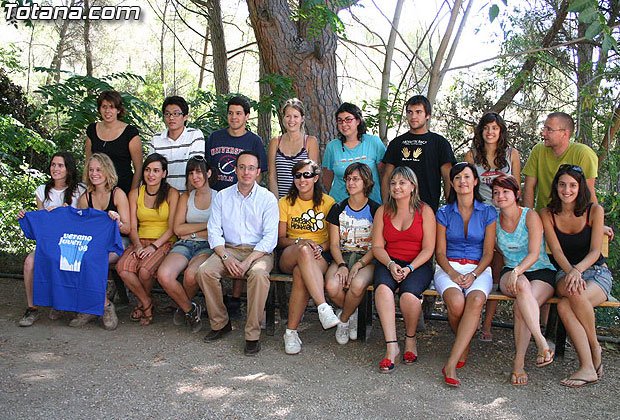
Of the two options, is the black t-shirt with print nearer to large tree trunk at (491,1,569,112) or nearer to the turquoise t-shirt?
the turquoise t-shirt

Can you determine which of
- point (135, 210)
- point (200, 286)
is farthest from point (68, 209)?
point (200, 286)

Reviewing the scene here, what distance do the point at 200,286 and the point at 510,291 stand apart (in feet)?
7.93

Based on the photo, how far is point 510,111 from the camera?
32.7 ft

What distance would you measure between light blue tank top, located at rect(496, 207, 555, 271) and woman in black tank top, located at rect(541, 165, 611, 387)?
83mm

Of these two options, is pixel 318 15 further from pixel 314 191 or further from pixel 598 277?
pixel 598 277

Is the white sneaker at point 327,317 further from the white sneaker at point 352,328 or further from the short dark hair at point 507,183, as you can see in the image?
the short dark hair at point 507,183

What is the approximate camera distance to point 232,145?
17.8 feet

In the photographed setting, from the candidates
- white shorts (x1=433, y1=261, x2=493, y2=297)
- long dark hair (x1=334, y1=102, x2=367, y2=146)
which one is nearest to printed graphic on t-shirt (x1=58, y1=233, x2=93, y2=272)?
long dark hair (x1=334, y1=102, x2=367, y2=146)

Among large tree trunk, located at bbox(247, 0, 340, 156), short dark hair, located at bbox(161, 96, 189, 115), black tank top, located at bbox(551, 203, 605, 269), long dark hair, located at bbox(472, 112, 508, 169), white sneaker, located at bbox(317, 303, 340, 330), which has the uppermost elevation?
large tree trunk, located at bbox(247, 0, 340, 156)

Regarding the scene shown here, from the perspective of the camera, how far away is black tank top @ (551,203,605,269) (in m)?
4.34

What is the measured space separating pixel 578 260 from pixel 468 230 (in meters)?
0.84

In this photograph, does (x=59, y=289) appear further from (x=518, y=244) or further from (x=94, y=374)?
(x=518, y=244)

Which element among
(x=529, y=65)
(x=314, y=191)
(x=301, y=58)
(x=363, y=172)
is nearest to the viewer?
(x=363, y=172)

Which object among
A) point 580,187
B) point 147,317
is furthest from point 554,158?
point 147,317
